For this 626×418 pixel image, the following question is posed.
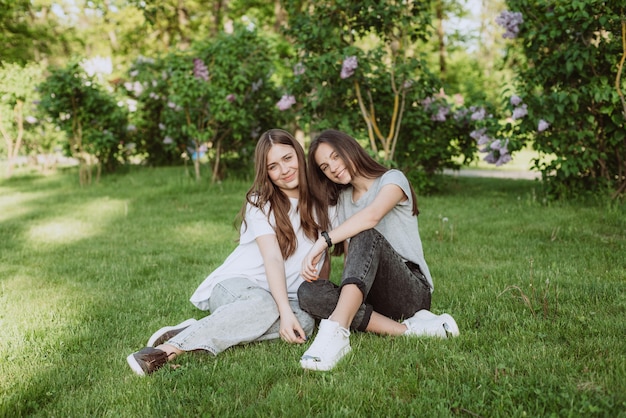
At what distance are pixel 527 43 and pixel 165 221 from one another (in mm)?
4606

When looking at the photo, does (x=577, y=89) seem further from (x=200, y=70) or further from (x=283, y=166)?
(x=200, y=70)

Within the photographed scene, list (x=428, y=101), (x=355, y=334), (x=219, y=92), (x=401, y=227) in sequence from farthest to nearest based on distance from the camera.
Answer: (x=219, y=92) → (x=428, y=101) → (x=401, y=227) → (x=355, y=334)

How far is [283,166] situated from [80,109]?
26.2 feet

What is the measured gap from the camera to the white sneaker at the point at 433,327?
2.89m

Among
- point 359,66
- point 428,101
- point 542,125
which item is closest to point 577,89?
point 542,125

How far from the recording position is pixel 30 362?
2.75 metres

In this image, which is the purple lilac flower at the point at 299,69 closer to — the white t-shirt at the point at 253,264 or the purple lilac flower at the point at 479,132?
the purple lilac flower at the point at 479,132

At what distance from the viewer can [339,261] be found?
4.85m

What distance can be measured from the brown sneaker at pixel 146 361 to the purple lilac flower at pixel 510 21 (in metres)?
5.32

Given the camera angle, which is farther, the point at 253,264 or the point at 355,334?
the point at 253,264

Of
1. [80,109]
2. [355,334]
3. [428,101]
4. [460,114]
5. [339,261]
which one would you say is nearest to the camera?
[355,334]

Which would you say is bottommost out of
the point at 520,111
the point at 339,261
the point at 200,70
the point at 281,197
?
the point at 339,261

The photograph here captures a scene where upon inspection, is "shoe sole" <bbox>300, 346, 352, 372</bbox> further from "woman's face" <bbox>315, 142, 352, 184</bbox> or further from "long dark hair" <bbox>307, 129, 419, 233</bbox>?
"woman's face" <bbox>315, 142, 352, 184</bbox>

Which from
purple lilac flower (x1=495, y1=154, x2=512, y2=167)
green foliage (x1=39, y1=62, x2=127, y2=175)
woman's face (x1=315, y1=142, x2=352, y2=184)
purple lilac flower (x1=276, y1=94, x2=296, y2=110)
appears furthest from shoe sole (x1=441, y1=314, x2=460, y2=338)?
green foliage (x1=39, y1=62, x2=127, y2=175)
